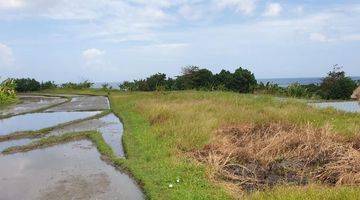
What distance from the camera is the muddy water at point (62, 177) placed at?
10.7m

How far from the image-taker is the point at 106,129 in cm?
2105

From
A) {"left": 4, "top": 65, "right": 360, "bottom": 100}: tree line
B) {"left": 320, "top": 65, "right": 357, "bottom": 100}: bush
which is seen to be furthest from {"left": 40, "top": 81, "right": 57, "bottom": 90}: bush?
{"left": 320, "top": 65, "right": 357, "bottom": 100}: bush

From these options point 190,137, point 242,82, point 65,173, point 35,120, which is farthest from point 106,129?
point 242,82

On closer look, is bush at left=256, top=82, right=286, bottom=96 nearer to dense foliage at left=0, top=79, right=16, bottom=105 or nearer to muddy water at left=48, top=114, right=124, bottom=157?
muddy water at left=48, top=114, right=124, bottom=157

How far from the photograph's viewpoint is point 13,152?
16.0 m

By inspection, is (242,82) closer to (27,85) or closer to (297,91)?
(297,91)

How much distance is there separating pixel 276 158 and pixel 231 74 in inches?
1331

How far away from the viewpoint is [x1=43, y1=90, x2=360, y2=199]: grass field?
9430 mm

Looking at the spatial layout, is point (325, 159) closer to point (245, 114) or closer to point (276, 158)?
point (276, 158)

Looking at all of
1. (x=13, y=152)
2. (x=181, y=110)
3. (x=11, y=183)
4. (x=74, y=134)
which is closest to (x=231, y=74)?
(x=181, y=110)

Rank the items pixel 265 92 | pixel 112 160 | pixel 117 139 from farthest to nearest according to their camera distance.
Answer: pixel 265 92 < pixel 117 139 < pixel 112 160

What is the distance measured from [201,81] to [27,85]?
792 inches

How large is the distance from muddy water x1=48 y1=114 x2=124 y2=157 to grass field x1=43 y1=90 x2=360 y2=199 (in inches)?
14.7

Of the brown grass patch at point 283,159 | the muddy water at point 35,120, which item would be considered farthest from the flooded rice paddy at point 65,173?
the brown grass patch at point 283,159
